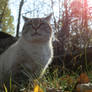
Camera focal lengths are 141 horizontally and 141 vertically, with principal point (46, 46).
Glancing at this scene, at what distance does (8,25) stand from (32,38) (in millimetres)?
20179

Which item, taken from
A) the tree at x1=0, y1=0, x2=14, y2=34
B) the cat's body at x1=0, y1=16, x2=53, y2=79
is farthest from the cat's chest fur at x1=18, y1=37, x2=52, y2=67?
the tree at x1=0, y1=0, x2=14, y2=34

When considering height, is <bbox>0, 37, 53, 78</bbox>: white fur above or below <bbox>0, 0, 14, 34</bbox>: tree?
below

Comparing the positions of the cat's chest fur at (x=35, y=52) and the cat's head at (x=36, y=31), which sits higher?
the cat's head at (x=36, y=31)

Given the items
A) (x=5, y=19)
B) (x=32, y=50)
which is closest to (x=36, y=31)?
(x=32, y=50)

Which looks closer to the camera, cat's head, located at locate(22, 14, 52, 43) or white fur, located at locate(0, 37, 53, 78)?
white fur, located at locate(0, 37, 53, 78)

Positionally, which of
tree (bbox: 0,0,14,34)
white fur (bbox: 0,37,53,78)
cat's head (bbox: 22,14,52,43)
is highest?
tree (bbox: 0,0,14,34)

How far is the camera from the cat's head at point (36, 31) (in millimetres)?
3014

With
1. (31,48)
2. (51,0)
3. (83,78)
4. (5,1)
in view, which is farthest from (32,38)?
(5,1)

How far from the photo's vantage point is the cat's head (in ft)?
9.89

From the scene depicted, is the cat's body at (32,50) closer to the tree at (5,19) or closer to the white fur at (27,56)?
the white fur at (27,56)

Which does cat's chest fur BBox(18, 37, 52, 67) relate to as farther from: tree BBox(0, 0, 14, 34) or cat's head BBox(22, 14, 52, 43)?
tree BBox(0, 0, 14, 34)

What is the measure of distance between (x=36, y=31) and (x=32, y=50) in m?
0.41

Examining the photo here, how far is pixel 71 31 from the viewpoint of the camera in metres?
6.04

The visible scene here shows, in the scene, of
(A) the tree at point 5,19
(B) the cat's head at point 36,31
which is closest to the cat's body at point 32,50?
(B) the cat's head at point 36,31
